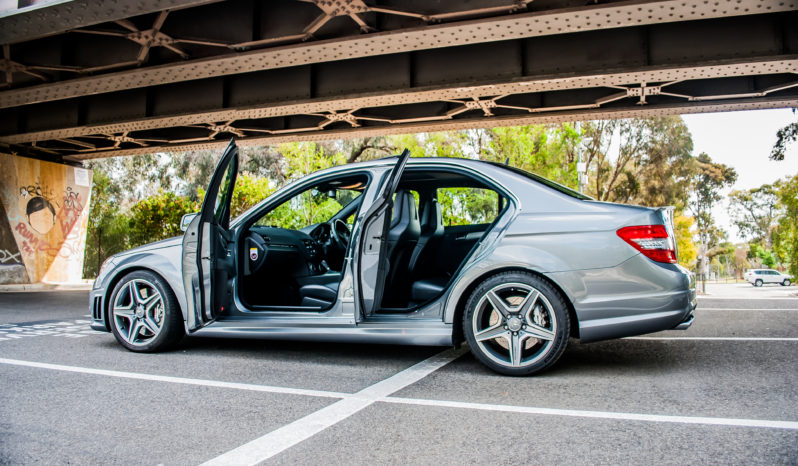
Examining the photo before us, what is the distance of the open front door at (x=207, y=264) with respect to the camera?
4965 mm

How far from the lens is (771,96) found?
11984mm

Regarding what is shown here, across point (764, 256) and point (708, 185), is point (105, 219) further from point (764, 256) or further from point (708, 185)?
Result: point (764, 256)

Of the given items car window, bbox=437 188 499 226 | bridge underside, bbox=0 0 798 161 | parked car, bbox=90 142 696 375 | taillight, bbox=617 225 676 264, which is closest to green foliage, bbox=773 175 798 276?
bridge underside, bbox=0 0 798 161

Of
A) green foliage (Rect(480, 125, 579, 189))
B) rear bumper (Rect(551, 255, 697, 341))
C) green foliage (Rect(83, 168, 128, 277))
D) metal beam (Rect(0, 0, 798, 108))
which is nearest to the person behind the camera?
rear bumper (Rect(551, 255, 697, 341))

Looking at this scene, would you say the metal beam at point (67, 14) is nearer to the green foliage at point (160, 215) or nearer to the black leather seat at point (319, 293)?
the black leather seat at point (319, 293)

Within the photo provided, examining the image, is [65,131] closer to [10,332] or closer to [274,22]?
[274,22]

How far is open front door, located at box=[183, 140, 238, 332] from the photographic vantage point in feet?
16.3

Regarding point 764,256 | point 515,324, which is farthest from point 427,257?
point 764,256

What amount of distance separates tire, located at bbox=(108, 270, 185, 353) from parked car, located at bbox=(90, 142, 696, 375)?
0.01 metres

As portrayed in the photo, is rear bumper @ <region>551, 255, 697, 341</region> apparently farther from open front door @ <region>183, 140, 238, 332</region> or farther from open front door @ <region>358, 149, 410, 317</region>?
open front door @ <region>183, 140, 238, 332</region>

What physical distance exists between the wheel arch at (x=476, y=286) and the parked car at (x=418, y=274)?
0.01m

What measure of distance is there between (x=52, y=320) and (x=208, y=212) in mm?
4780

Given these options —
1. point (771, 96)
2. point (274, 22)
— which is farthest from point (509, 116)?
point (274, 22)

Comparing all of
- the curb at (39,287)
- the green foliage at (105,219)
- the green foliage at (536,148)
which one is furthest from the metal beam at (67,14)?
the green foliage at (105,219)
